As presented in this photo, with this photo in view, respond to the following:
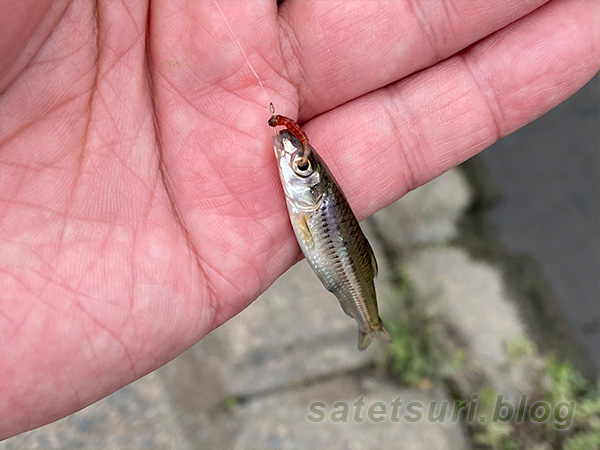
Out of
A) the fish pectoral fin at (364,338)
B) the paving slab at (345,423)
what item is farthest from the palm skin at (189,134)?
the paving slab at (345,423)

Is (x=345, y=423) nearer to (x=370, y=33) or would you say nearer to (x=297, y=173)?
(x=297, y=173)

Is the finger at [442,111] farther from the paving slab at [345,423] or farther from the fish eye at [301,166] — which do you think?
the paving slab at [345,423]

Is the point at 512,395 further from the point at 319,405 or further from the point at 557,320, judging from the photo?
the point at 319,405

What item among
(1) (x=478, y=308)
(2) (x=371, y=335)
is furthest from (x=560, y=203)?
(2) (x=371, y=335)

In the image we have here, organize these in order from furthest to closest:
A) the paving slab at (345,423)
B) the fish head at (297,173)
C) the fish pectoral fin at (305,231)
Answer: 1. the paving slab at (345,423)
2. the fish pectoral fin at (305,231)
3. the fish head at (297,173)

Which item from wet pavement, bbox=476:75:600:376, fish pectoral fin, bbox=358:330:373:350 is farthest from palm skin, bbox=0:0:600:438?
wet pavement, bbox=476:75:600:376

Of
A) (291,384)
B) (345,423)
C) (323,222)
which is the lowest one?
(345,423)

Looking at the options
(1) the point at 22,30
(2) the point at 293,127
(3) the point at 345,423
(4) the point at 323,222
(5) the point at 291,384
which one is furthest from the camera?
(5) the point at 291,384
